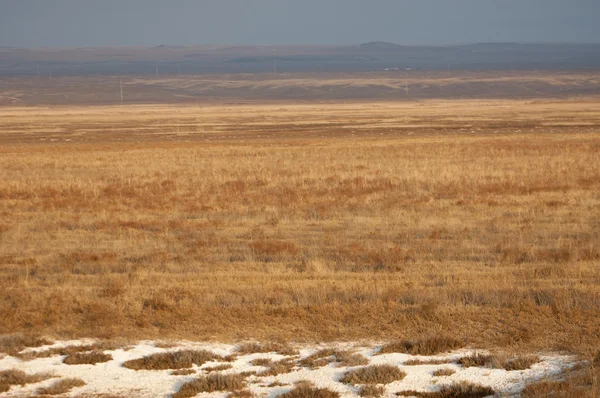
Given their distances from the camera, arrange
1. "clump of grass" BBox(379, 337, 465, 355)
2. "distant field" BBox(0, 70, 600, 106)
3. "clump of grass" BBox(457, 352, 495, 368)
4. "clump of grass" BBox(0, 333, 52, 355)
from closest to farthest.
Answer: "clump of grass" BBox(457, 352, 495, 368)
"clump of grass" BBox(379, 337, 465, 355)
"clump of grass" BBox(0, 333, 52, 355)
"distant field" BBox(0, 70, 600, 106)

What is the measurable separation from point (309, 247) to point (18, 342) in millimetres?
6815

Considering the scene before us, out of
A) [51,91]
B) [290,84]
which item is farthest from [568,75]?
[51,91]

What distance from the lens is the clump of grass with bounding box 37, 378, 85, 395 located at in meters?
8.04

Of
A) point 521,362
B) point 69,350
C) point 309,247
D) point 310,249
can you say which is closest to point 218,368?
point 69,350

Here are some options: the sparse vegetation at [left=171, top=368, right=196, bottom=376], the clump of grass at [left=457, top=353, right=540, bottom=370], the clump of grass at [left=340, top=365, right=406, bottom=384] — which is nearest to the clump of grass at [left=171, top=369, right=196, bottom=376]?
the sparse vegetation at [left=171, top=368, right=196, bottom=376]

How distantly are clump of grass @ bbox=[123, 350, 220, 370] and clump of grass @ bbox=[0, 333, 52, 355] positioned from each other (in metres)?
1.31

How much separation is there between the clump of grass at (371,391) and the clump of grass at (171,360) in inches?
70.0

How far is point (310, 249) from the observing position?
15.3 m

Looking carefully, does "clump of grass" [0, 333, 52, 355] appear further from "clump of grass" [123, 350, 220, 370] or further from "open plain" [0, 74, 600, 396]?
"clump of grass" [123, 350, 220, 370]

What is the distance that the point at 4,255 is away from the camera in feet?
51.1

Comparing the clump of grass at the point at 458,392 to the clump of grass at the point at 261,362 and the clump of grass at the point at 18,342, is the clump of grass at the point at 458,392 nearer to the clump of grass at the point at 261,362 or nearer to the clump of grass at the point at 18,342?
the clump of grass at the point at 261,362

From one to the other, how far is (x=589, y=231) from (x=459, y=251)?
345 cm

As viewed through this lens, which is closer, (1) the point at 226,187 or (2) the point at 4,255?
(2) the point at 4,255

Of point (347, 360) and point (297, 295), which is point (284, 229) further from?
point (347, 360)
